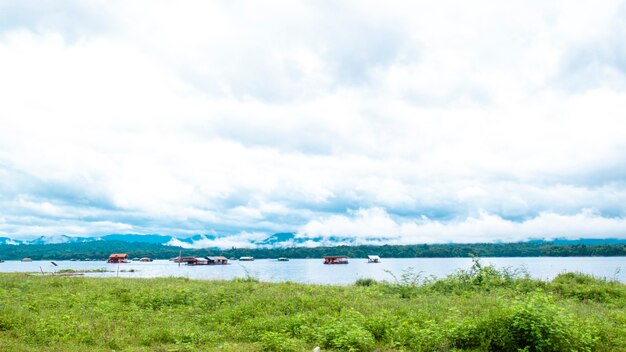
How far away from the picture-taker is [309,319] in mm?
15938

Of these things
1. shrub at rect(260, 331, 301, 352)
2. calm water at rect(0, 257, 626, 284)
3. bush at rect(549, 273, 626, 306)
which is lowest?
calm water at rect(0, 257, 626, 284)

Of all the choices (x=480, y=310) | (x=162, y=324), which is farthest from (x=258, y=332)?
(x=480, y=310)

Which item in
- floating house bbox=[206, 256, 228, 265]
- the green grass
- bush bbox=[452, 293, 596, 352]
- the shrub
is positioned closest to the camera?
bush bbox=[452, 293, 596, 352]

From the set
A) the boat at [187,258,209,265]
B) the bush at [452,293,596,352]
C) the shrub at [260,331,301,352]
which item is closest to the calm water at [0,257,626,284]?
the boat at [187,258,209,265]

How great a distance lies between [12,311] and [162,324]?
204 inches

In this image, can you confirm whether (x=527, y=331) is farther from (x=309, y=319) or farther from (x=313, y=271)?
(x=313, y=271)

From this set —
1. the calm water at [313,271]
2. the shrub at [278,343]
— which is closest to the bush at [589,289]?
the calm water at [313,271]

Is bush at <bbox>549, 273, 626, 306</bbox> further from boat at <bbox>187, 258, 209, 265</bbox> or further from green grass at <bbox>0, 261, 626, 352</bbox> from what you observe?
boat at <bbox>187, 258, 209, 265</bbox>

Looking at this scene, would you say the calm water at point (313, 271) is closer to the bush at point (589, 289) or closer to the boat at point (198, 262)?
the bush at point (589, 289)

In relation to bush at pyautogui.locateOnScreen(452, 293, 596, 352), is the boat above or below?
below

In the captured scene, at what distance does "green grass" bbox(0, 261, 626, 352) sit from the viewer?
13.0 metres

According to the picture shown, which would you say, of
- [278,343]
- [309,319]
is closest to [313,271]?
[309,319]

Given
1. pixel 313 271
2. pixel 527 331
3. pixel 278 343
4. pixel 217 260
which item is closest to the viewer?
Result: pixel 527 331

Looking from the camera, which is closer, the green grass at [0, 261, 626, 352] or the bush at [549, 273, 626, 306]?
the green grass at [0, 261, 626, 352]
